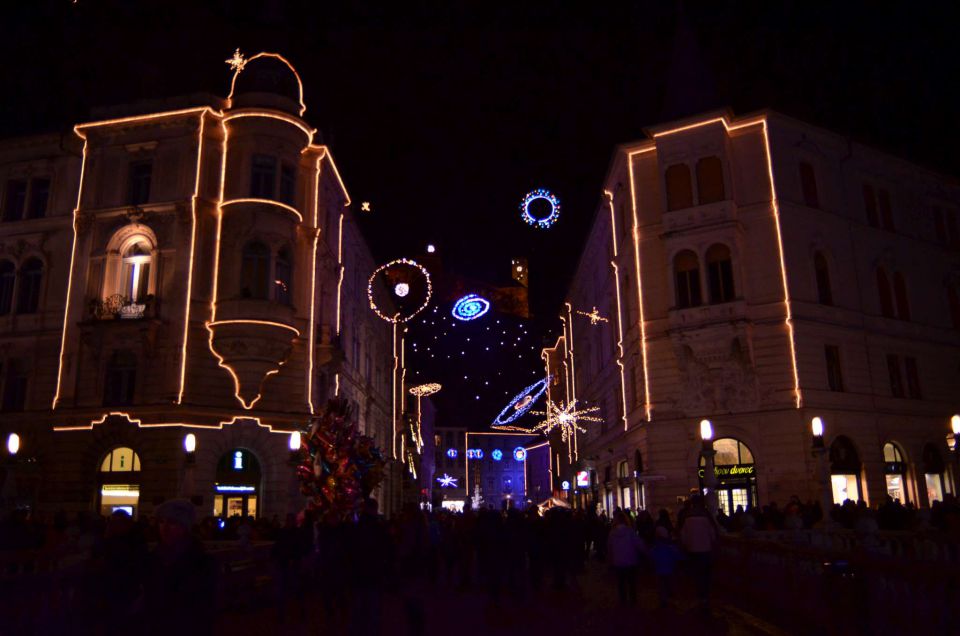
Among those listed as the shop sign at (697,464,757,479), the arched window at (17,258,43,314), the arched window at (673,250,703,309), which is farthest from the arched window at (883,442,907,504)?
the arched window at (17,258,43,314)

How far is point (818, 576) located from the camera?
36.0 ft

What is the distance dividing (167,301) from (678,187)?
22420 millimetres

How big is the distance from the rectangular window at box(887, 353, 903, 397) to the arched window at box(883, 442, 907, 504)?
8.33 feet

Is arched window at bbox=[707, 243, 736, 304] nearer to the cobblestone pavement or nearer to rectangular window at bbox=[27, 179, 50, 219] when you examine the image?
the cobblestone pavement

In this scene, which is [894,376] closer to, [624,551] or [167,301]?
[624,551]

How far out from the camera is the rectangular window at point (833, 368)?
102ft

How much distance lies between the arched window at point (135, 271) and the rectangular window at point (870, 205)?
3267cm

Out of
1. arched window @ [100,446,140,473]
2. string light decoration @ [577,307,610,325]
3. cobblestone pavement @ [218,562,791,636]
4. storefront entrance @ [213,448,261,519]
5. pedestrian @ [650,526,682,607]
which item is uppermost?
string light decoration @ [577,307,610,325]

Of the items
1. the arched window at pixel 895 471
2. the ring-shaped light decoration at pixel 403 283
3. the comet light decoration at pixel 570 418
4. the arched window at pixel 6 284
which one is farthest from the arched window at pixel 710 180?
the arched window at pixel 6 284

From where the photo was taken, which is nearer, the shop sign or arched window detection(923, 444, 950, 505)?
the shop sign

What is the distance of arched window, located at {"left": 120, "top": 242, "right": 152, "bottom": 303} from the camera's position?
31641mm

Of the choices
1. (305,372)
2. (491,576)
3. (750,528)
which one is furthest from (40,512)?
(750,528)

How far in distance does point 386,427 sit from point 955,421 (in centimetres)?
4435

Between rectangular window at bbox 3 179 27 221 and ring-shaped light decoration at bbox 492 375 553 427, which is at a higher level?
rectangular window at bbox 3 179 27 221
